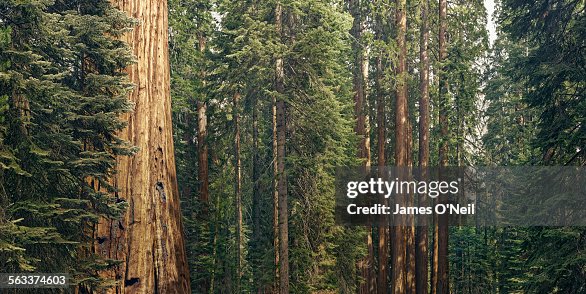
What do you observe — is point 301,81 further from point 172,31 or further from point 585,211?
point 172,31

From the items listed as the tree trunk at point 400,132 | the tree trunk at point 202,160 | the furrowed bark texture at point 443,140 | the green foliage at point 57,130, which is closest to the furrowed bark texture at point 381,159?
the furrowed bark texture at point 443,140

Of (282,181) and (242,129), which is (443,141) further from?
(282,181)

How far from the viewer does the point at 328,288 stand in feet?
52.9

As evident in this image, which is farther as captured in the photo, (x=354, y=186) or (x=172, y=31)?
(x=172, y=31)

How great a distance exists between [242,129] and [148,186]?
1188cm

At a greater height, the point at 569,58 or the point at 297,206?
the point at 569,58

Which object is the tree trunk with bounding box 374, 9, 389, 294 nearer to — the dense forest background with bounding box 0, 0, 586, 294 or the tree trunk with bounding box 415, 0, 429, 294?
the dense forest background with bounding box 0, 0, 586, 294

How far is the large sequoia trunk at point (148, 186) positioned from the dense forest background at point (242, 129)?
0.02 meters

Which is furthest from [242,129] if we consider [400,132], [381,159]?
[381,159]

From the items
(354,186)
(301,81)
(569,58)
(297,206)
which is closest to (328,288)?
(297,206)

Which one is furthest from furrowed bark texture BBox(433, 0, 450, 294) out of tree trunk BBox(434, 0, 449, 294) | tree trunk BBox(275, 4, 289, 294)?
tree trunk BBox(275, 4, 289, 294)

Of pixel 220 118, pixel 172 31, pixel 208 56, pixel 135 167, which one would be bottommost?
pixel 135 167

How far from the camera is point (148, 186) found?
279 inches

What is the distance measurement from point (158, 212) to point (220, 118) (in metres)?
10.5
